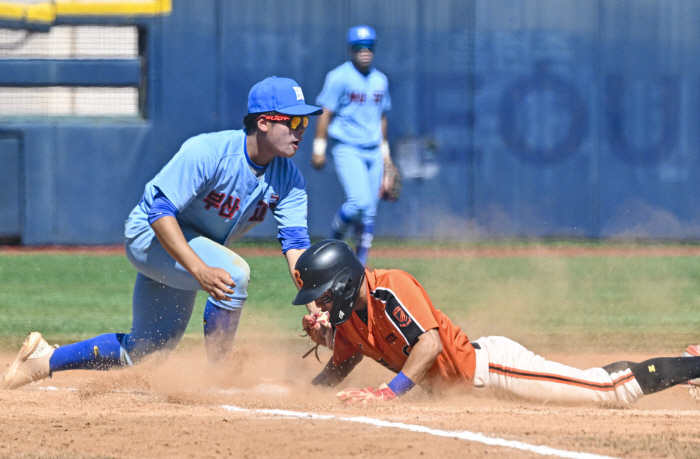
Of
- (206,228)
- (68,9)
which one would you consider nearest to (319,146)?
(206,228)

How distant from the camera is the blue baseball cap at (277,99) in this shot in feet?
14.5

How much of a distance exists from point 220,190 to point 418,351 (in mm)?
1295

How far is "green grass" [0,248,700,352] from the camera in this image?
6820 mm

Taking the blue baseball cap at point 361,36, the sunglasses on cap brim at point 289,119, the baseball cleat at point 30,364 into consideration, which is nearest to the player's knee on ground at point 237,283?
the sunglasses on cap brim at point 289,119

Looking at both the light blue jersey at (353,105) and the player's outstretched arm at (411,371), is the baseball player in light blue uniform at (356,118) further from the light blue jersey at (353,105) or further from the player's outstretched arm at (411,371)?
the player's outstretched arm at (411,371)

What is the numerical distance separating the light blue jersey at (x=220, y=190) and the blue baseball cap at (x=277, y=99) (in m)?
0.22

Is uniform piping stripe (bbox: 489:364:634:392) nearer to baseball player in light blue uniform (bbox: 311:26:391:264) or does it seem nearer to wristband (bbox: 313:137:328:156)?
baseball player in light blue uniform (bbox: 311:26:391:264)

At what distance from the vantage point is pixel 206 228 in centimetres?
466

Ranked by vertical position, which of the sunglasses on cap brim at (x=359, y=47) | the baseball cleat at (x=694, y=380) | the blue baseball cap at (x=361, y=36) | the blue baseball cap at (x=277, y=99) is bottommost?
the baseball cleat at (x=694, y=380)

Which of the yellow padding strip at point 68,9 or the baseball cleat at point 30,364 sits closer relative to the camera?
the baseball cleat at point 30,364

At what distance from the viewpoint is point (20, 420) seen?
386 centimetres

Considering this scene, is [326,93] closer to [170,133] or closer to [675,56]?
[170,133]

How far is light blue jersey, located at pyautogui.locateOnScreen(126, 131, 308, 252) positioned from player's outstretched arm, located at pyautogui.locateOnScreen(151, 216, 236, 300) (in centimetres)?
14

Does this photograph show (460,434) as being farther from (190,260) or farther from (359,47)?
(359,47)
